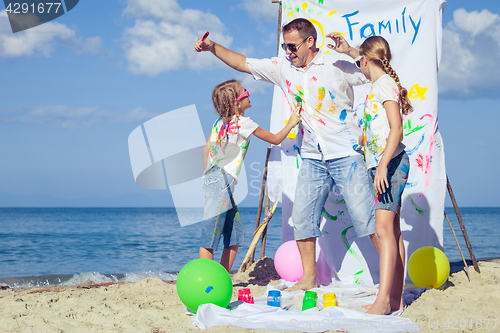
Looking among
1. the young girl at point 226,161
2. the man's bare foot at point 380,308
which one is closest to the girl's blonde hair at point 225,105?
the young girl at point 226,161

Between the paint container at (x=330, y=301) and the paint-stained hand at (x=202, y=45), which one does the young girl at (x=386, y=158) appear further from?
the paint-stained hand at (x=202, y=45)

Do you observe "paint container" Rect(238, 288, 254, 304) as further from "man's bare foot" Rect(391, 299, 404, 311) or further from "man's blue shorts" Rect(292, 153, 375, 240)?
"man's bare foot" Rect(391, 299, 404, 311)

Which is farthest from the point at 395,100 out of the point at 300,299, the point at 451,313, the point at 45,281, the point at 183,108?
the point at 45,281

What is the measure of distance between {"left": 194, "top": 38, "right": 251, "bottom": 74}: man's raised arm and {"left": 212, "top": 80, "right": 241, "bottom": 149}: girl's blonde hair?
329mm

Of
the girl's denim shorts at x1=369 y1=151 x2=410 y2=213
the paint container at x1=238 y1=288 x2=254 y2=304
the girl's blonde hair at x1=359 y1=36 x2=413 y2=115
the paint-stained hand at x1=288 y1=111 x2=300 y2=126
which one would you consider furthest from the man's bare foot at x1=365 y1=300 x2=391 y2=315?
the paint-stained hand at x1=288 y1=111 x2=300 y2=126

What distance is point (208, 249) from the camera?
10.7 feet

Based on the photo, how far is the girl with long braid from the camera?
245 cm

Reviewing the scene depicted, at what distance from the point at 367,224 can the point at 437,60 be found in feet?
6.23

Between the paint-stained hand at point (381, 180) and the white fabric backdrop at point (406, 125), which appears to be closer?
the paint-stained hand at point (381, 180)

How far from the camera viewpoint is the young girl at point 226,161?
3238 mm

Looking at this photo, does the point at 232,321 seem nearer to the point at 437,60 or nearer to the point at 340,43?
the point at 340,43

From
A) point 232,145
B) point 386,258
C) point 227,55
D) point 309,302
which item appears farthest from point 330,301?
point 227,55

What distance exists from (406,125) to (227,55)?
1.82m

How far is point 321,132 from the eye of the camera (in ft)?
10.7
